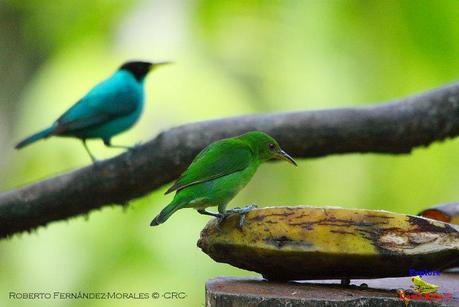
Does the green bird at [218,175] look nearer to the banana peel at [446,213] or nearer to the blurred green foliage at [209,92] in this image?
the banana peel at [446,213]

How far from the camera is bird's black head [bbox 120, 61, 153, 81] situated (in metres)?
7.27

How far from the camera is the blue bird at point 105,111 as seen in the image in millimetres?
6035

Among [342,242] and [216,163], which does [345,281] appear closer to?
[342,242]

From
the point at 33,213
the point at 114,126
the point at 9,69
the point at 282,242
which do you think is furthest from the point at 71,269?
the point at 282,242

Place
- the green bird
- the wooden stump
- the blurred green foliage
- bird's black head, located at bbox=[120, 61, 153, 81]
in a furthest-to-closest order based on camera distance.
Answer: the blurred green foliage
bird's black head, located at bbox=[120, 61, 153, 81]
the green bird
the wooden stump

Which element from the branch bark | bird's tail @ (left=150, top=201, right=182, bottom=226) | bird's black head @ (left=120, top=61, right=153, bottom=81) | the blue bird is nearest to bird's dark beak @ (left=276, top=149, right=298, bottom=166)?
the branch bark

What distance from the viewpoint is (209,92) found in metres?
7.68

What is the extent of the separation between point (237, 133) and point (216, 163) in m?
0.66

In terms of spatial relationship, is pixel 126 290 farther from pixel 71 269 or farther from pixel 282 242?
pixel 282 242

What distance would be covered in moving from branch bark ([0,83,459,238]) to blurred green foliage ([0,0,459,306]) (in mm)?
2983

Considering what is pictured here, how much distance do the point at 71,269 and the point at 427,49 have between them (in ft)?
11.4

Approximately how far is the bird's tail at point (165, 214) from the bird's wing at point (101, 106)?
2570 millimetres

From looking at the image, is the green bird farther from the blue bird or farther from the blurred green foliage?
the blurred green foliage

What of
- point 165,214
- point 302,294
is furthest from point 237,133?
point 302,294
